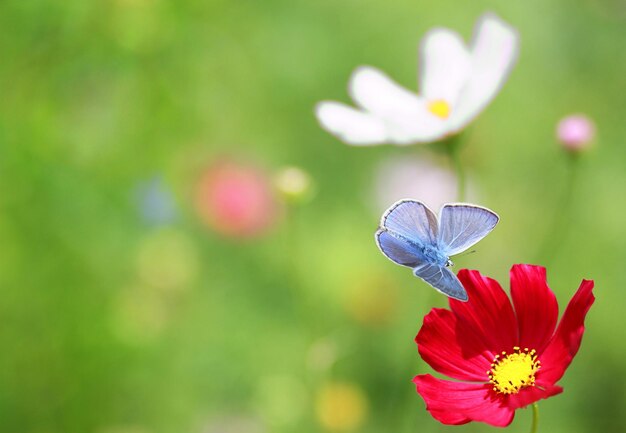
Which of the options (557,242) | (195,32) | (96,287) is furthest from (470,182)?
(96,287)

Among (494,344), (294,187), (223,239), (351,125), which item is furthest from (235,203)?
(494,344)

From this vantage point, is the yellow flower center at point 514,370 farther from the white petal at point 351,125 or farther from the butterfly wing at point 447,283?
the white petal at point 351,125

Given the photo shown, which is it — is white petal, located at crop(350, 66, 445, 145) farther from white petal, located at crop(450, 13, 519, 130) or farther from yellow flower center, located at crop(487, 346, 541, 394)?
yellow flower center, located at crop(487, 346, 541, 394)

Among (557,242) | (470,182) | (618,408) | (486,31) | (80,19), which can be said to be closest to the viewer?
(486,31)

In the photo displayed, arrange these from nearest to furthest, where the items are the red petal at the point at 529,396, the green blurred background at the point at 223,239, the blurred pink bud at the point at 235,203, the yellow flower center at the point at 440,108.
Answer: the red petal at the point at 529,396
the yellow flower center at the point at 440,108
the green blurred background at the point at 223,239
the blurred pink bud at the point at 235,203

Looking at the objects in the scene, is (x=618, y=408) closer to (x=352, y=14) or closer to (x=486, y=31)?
(x=486, y=31)

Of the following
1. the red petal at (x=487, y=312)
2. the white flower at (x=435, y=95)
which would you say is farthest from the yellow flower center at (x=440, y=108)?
the red petal at (x=487, y=312)

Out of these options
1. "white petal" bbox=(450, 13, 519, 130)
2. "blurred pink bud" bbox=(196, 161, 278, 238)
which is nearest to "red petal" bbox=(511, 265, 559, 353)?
"white petal" bbox=(450, 13, 519, 130)
